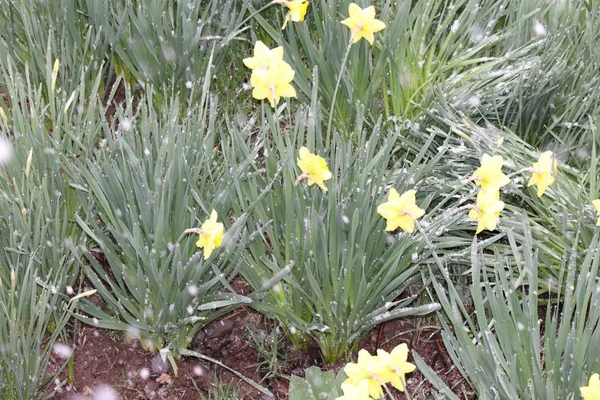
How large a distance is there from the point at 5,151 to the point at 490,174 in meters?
1.22

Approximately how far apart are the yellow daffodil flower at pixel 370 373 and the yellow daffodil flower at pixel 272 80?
69 cm

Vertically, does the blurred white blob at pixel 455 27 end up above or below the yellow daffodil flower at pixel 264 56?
below

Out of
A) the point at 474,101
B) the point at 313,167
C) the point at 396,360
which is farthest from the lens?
the point at 474,101

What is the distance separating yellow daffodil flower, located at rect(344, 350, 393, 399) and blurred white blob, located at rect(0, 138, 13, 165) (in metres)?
1.06

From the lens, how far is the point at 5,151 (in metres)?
1.80

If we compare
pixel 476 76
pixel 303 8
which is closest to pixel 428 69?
pixel 476 76

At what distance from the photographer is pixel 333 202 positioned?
171cm

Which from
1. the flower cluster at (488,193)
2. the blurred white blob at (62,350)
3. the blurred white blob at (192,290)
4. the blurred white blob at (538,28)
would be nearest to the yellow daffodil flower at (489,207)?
the flower cluster at (488,193)

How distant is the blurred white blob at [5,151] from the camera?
1.79m

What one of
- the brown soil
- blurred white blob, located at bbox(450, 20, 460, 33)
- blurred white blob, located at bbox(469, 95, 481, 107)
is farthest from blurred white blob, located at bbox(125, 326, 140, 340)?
blurred white blob, located at bbox(450, 20, 460, 33)

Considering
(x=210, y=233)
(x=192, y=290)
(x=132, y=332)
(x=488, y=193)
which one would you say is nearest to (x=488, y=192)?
(x=488, y=193)

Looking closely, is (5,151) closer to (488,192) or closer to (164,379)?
(164,379)

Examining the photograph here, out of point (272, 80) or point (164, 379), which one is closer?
point (272, 80)

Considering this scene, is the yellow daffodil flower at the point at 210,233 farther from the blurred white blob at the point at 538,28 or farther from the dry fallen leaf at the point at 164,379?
the blurred white blob at the point at 538,28
